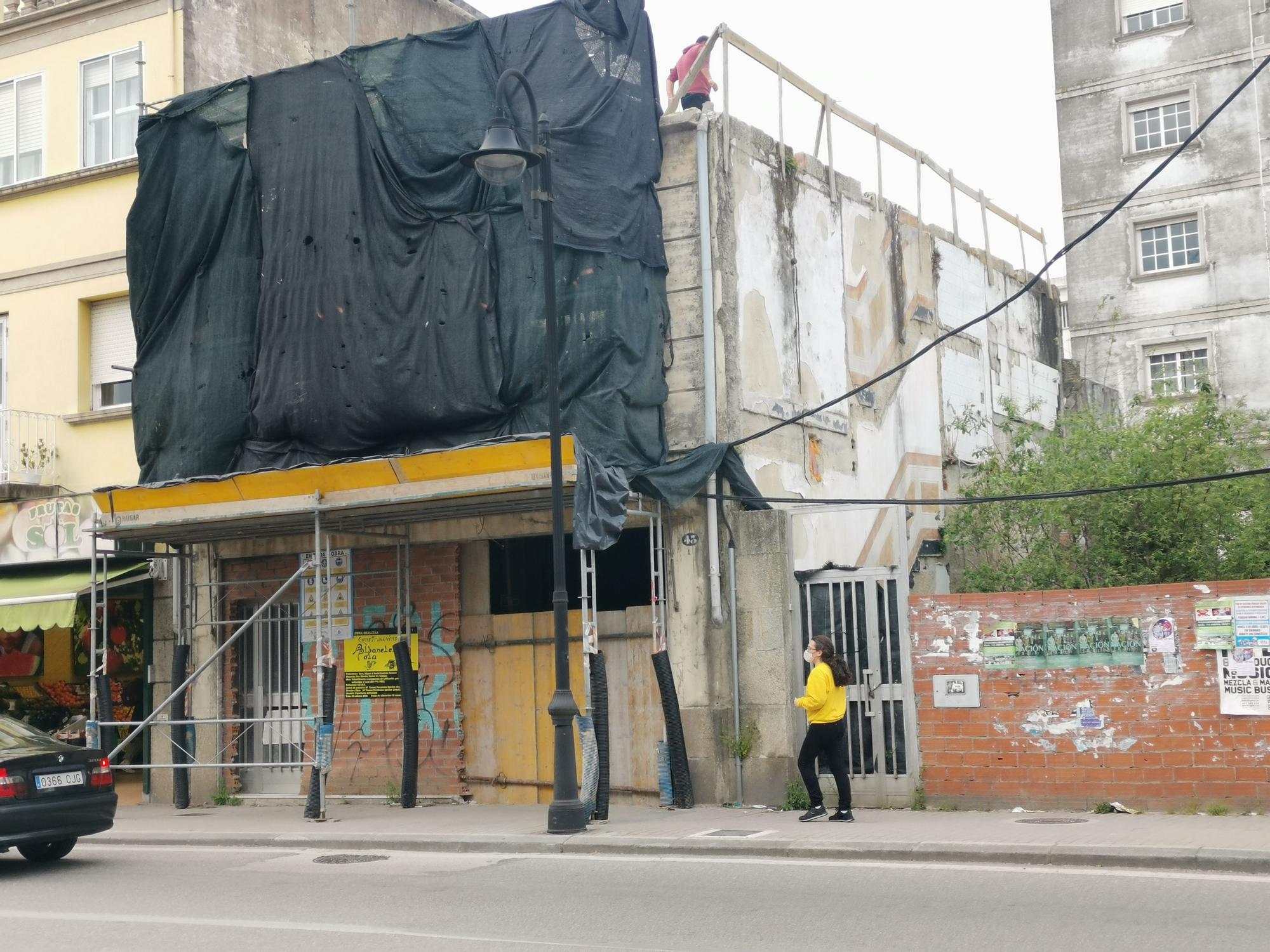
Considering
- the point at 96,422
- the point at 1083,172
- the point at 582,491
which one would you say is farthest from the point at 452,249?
the point at 1083,172

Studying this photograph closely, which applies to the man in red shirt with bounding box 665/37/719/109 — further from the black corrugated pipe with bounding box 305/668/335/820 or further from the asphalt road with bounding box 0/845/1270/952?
the asphalt road with bounding box 0/845/1270/952

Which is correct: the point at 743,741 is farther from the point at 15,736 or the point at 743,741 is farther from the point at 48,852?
the point at 15,736

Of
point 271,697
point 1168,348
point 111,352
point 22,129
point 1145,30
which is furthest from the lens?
point 1145,30

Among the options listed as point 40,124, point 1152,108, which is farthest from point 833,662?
point 1152,108

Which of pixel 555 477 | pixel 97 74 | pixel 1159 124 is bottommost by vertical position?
pixel 555 477

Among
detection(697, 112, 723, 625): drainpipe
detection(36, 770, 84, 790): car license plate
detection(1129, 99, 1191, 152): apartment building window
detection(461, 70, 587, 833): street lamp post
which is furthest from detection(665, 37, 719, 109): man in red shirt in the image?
detection(1129, 99, 1191, 152): apartment building window

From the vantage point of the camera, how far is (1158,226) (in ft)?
137

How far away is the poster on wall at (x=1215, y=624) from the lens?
43.5ft

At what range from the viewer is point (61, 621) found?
18000 millimetres

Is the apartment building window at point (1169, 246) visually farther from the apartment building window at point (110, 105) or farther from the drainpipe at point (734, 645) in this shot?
the apartment building window at point (110, 105)

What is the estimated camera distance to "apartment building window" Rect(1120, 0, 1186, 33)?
4169 centimetres

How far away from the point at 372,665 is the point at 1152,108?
108 ft

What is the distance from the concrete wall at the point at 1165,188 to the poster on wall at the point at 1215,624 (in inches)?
1112

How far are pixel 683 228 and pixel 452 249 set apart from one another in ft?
8.35
